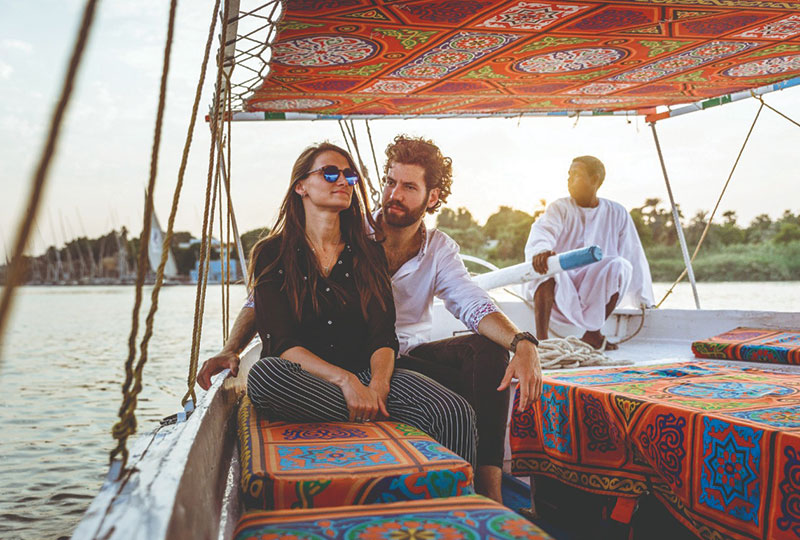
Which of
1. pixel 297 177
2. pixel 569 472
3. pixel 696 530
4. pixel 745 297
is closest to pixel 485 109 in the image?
pixel 297 177

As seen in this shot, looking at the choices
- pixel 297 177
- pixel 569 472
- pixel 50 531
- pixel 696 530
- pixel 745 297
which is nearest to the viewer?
pixel 696 530

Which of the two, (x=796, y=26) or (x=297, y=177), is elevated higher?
(x=796, y=26)

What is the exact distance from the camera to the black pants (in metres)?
1.88

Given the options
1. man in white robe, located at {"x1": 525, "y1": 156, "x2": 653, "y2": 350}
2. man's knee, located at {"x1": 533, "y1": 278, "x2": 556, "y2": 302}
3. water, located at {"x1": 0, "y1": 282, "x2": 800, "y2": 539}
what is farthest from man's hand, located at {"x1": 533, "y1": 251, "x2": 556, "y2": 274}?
water, located at {"x1": 0, "y1": 282, "x2": 800, "y2": 539}

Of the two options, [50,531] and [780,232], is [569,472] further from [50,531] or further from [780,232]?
[780,232]

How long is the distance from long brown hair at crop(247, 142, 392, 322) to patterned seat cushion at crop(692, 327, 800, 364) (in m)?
1.53

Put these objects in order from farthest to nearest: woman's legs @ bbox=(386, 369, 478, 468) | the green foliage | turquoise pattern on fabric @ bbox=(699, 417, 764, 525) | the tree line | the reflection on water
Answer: the green foliage, the tree line, the reflection on water, woman's legs @ bbox=(386, 369, 478, 468), turquoise pattern on fabric @ bbox=(699, 417, 764, 525)

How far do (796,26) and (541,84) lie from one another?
44.4 inches

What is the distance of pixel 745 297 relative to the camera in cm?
1864

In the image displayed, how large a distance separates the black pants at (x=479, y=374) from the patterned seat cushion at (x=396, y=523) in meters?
0.81

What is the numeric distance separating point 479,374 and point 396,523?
102cm

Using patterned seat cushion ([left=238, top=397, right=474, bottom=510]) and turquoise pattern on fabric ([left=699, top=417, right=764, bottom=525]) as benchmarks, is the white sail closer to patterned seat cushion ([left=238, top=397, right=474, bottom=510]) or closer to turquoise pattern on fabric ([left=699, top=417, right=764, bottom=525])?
patterned seat cushion ([left=238, top=397, right=474, bottom=510])

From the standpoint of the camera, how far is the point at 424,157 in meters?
2.47

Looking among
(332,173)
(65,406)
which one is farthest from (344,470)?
(65,406)
